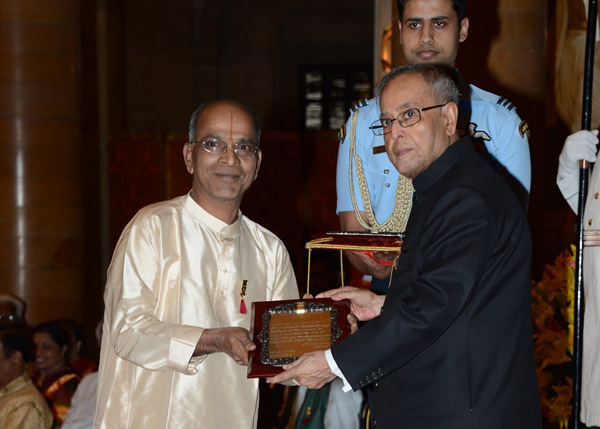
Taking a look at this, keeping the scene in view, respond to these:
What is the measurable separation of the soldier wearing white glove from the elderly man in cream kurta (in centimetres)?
179

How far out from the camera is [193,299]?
3.12 metres

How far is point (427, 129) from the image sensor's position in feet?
8.93

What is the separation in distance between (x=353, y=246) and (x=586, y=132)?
1861mm

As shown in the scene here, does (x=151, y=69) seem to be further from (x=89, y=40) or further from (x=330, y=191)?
(x=330, y=191)

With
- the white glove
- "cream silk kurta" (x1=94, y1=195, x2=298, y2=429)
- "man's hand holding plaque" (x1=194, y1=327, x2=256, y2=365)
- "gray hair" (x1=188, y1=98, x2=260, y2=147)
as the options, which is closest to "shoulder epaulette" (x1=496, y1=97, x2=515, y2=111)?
the white glove

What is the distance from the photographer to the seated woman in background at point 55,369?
6.38 meters

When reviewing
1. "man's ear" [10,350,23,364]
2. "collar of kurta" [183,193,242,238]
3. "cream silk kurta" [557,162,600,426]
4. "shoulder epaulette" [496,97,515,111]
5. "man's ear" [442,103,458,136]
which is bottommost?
"man's ear" [10,350,23,364]

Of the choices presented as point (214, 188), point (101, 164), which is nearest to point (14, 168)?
point (101, 164)

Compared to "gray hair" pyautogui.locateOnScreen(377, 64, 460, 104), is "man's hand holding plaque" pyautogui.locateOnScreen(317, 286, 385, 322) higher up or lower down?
lower down

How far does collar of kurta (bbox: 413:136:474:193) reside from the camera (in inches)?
107

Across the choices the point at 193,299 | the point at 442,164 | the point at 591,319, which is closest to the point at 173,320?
the point at 193,299

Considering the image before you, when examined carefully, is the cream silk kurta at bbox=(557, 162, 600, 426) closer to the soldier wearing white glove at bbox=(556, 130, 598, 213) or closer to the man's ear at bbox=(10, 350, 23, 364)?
the soldier wearing white glove at bbox=(556, 130, 598, 213)

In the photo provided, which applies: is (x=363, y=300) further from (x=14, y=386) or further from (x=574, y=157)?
(x=14, y=386)

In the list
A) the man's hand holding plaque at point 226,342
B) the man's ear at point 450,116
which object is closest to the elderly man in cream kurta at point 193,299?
the man's hand holding plaque at point 226,342
